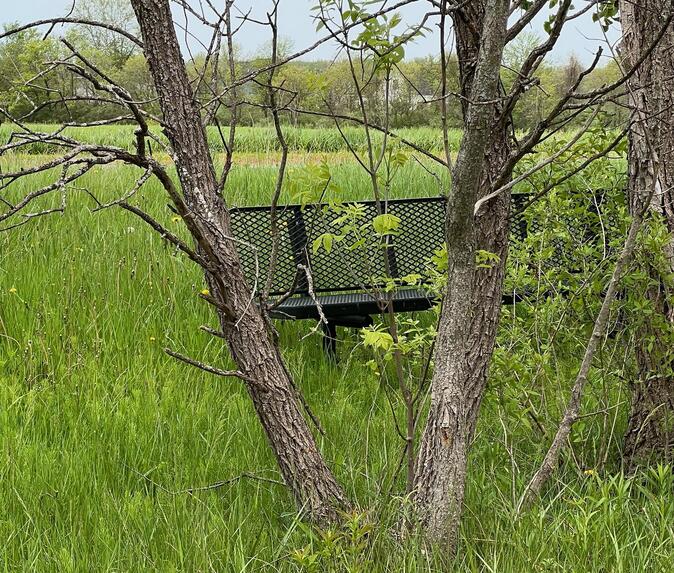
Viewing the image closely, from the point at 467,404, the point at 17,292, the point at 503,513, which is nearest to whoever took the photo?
the point at 467,404

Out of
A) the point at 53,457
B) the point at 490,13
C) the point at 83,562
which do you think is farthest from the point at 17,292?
the point at 490,13

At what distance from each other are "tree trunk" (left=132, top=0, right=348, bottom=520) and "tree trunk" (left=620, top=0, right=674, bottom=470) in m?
1.14

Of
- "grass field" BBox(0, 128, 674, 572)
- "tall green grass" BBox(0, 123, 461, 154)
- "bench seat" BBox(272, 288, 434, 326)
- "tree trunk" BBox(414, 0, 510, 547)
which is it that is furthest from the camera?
"tall green grass" BBox(0, 123, 461, 154)

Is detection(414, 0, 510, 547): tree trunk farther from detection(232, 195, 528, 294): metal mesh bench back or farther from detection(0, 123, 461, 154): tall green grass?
detection(0, 123, 461, 154): tall green grass

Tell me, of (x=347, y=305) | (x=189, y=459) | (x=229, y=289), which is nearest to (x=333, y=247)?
(x=347, y=305)

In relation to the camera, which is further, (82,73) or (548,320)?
(548,320)

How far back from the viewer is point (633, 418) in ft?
8.56

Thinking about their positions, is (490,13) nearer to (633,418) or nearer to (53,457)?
(633,418)

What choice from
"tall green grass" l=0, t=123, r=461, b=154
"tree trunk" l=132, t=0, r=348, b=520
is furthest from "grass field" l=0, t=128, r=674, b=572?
"tall green grass" l=0, t=123, r=461, b=154

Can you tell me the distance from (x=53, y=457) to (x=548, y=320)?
1.76 meters

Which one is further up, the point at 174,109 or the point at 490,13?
the point at 490,13

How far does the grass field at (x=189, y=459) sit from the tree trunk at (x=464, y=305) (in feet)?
0.58

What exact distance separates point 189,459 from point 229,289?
3.29 feet

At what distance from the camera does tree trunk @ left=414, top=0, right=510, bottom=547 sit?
1712mm
